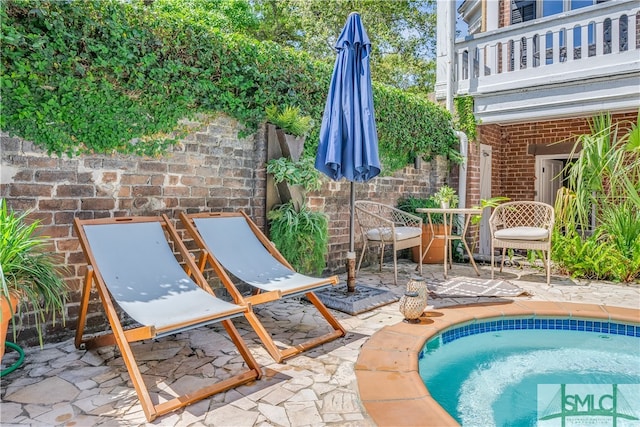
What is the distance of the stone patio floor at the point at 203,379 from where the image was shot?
83.9 inches

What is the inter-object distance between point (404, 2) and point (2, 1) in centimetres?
1279

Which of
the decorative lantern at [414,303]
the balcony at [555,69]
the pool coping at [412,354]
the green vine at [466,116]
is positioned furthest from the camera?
the green vine at [466,116]

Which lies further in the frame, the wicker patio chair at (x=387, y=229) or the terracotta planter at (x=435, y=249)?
the terracotta planter at (x=435, y=249)

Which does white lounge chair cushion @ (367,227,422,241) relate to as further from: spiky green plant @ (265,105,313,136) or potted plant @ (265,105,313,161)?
spiky green plant @ (265,105,313,136)

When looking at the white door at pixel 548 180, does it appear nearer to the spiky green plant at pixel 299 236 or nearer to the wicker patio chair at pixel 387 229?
the wicker patio chair at pixel 387 229

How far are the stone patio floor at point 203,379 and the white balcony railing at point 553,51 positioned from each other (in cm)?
508

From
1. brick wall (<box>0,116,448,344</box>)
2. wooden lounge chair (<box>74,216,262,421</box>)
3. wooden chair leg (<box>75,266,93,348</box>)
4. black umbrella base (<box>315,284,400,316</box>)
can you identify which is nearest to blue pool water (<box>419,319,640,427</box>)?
black umbrella base (<box>315,284,400,316</box>)

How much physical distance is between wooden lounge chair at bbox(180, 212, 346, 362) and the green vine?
16.6 ft

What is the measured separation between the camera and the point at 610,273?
547 cm

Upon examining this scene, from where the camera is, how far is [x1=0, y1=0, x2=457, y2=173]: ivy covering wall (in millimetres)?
2967

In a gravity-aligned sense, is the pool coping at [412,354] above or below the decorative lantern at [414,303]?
below

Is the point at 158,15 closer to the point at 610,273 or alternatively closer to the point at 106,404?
the point at 106,404

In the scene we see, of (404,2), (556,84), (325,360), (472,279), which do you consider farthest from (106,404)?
(404,2)

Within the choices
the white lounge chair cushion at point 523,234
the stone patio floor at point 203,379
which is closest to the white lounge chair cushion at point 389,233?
the white lounge chair cushion at point 523,234
